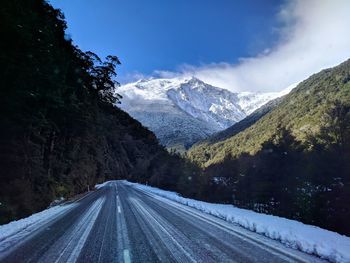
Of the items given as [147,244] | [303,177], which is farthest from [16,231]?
[303,177]

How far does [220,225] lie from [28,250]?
6.60 meters

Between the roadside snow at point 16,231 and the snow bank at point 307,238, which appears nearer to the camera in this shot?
the snow bank at point 307,238

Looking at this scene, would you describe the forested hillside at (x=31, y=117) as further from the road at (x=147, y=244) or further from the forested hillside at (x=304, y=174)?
the forested hillside at (x=304, y=174)

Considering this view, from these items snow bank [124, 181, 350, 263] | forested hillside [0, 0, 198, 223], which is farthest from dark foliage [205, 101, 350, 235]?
forested hillside [0, 0, 198, 223]

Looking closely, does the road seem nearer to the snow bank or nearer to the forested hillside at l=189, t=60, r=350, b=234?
the snow bank

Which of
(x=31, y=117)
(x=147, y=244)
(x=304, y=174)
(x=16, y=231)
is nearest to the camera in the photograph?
(x=147, y=244)

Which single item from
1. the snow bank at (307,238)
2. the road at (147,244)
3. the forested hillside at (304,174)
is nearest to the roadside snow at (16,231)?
the road at (147,244)

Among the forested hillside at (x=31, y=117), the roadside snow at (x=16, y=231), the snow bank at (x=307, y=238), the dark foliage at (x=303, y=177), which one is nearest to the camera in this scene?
the snow bank at (x=307, y=238)

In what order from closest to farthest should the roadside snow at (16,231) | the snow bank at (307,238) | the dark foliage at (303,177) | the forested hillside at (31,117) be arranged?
the snow bank at (307,238), the roadside snow at (16,231), the dark foliage at (303,177), the forested hillside at (31,117)

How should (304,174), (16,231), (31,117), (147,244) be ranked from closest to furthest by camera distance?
(147,244) → (16,231) → (304,174) → (31,117)

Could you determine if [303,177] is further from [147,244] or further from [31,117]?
[31,117]

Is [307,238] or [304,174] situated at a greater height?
[304,174]

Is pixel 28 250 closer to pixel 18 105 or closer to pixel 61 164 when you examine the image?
pixel 18 105

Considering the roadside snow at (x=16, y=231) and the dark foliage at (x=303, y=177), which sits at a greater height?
the dark foliage at (x=303, y=177)
